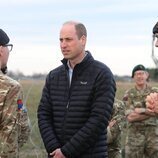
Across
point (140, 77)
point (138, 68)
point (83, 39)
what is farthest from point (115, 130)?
point (138, 68)

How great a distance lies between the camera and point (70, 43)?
5.53 m

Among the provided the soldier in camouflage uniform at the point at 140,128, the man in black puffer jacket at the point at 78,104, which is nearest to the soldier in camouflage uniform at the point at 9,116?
the man in black puffer jacket at the point at 78,104

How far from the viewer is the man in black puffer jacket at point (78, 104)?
5406 mm

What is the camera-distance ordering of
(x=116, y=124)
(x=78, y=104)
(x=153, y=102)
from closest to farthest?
1. (x=153, y=102)
2. (x=78, y=104)
3. (x=116, y=124)

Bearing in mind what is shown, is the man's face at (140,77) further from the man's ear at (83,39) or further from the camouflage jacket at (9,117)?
the camouflage jacket at (9,117)

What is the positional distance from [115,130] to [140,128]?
2.13 meters

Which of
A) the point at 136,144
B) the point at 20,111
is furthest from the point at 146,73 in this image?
the point at 20,111

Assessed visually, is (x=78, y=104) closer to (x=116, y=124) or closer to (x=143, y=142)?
(x=116, y=124)

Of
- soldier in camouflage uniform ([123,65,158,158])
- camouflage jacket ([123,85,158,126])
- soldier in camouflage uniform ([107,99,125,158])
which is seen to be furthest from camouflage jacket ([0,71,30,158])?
camouflage jacket ([123,85,158,126])

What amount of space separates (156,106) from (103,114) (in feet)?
3.20

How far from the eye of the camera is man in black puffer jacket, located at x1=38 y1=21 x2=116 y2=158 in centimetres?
541

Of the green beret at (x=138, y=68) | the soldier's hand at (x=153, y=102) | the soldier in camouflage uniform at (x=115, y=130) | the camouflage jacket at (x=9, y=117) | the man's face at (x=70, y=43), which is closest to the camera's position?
the soldier's hand at (x=153, y=102)

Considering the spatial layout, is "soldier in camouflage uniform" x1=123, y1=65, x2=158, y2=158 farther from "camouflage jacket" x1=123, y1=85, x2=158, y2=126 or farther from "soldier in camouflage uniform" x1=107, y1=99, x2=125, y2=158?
"soldier in camouflage uniform" x1=107, y1=99, x2=125, y2=158

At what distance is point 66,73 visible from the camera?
224 inches
